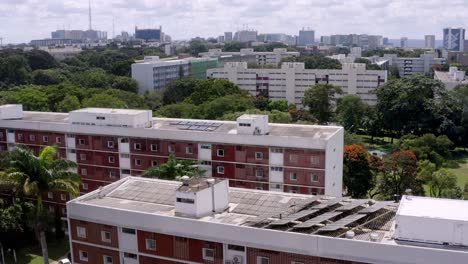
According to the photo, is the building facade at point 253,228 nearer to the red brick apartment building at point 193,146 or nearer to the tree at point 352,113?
the red brick apartment building at point 193,146

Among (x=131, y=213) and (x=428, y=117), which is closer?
(x=131, y=213)

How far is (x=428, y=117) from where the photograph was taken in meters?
68.7

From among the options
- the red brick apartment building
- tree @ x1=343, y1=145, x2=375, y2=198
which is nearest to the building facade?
the red brick apartment building

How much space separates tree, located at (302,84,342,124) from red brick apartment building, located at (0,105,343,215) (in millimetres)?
38672

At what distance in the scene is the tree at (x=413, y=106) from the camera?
68688 mm

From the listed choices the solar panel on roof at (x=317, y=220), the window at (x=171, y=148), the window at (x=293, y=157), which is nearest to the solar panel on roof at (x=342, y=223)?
the solar panel on roof at (x=317, y=220)

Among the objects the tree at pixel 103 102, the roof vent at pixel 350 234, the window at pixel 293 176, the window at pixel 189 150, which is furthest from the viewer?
the tree at pixel 103 102

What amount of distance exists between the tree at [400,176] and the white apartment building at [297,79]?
1894 inches

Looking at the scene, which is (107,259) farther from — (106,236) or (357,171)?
(357,171)

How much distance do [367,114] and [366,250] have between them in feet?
191

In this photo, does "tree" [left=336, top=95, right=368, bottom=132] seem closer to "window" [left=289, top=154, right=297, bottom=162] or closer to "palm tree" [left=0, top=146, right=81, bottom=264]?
"window" [left=289, top=154, right=297, bottom=162]

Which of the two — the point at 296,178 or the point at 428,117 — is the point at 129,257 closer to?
the point at 296,178

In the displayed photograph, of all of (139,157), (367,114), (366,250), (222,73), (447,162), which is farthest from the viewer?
(222,73)

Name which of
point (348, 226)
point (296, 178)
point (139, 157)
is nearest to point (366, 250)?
point (348, 226)
